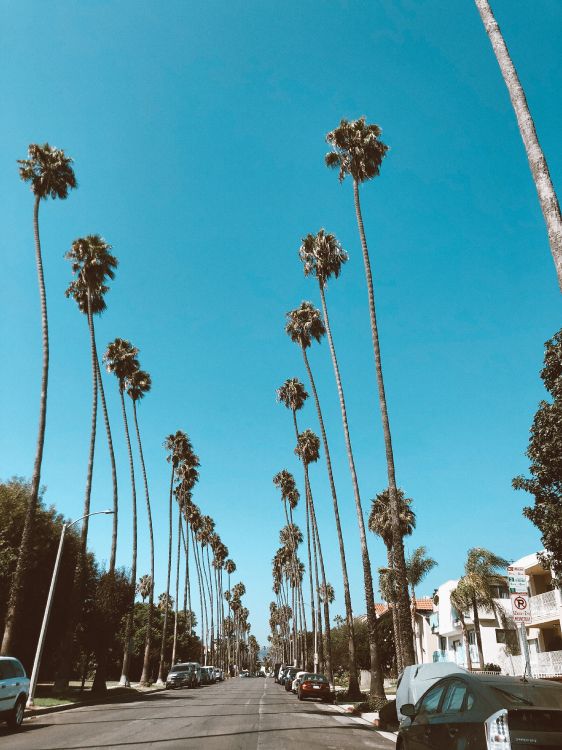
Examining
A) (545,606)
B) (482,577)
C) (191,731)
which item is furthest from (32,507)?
(482,577)

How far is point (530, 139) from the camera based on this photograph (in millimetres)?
10453

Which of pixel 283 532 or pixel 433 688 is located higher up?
pixel 283 532

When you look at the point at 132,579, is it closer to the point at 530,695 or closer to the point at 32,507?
the point at 32,507

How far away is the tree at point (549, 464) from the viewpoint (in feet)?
42.8

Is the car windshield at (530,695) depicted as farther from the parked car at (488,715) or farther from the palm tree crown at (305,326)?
the palm tree crown at (305,326)

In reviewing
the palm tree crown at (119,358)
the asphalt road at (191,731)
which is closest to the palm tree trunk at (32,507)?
the asphalt road at (191,731)

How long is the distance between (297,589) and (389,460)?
70.5m

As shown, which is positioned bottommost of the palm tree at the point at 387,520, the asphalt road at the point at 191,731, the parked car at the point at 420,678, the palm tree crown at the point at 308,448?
the asphalt road at the point at 191,731

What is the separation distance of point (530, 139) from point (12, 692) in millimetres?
17642

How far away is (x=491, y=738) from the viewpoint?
5031mm

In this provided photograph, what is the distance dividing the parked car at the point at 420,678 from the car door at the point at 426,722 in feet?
20.1

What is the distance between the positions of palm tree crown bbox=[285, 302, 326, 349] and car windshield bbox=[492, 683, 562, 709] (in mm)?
35204

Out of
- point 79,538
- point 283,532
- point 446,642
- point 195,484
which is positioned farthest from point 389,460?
point 283,532

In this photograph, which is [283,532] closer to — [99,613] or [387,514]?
[387,514]
